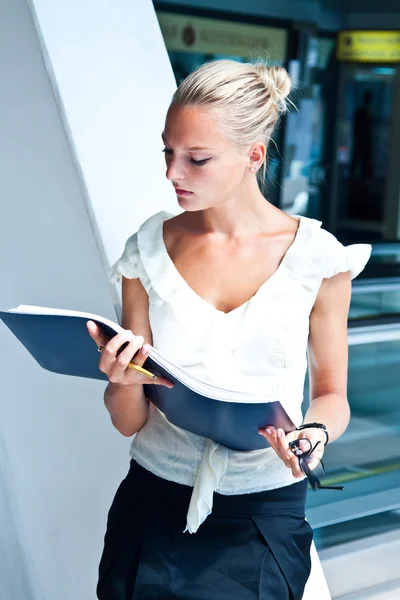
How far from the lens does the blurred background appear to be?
311 cm

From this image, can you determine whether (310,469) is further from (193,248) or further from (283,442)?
(193,248)

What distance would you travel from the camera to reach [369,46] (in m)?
11.6

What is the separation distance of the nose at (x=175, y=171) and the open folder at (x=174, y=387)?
13.1 inches

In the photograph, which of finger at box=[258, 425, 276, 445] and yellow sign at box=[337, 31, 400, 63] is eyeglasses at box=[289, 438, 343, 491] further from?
yellow sign at box=[337, 31, 400, 63]

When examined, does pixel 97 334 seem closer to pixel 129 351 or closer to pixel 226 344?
pixel 129 351

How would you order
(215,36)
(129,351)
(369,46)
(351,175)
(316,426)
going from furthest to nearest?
(351,175)
(369,46)
(215,36)
(316,426)
(129,351)

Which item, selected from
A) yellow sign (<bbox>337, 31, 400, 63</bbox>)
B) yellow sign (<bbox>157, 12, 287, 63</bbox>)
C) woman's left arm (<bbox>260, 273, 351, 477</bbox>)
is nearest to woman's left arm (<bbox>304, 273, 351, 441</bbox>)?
woman's left arm (<bbox>260, 273, 351, 477</bbox>)

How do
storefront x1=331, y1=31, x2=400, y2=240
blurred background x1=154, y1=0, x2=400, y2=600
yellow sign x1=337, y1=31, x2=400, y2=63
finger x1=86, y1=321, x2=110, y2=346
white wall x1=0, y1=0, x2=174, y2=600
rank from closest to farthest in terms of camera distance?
1. finger x1=86, y1=321, x2=110, y2=346
2. white wall x1=0, y1=0, x2=174, y2=600
3. blurred background x1=154, y1=0, x2=400, y2=600
4. yellow sign x1=337, y1=31, x2=400, y2=63
5. storefront x1=331, y1=31, x2=400, y2=240

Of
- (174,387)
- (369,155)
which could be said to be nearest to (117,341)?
(174,387)

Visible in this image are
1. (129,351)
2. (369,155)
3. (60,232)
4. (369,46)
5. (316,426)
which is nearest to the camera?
(129,351)

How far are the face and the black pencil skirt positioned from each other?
561mm

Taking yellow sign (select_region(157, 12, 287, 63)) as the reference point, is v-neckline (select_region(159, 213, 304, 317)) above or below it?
above

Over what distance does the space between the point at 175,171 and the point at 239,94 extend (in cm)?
20

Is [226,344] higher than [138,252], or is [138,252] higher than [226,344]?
[138,252]
